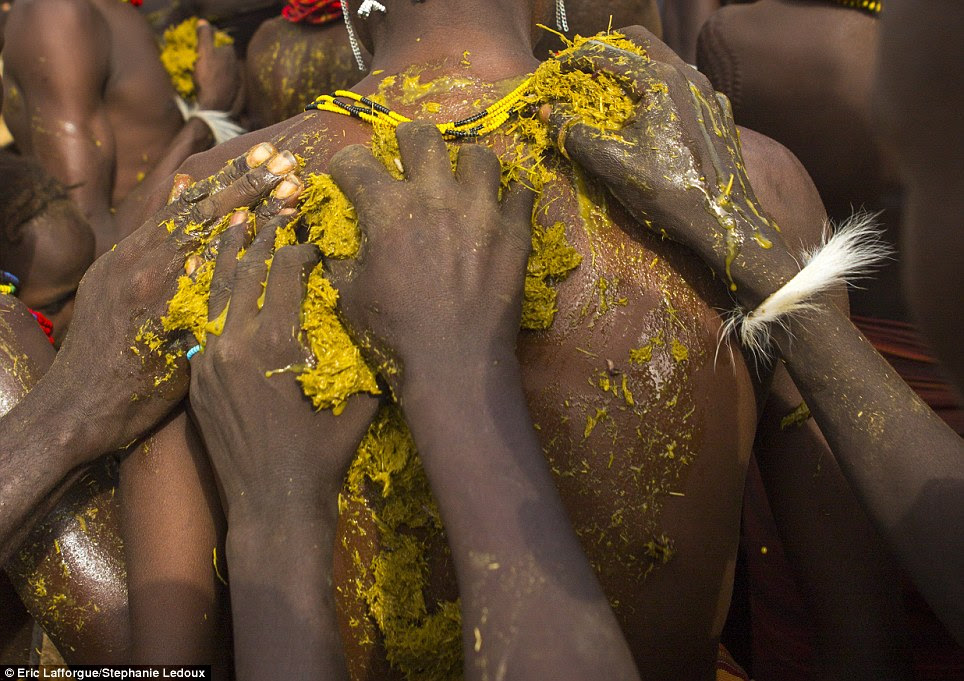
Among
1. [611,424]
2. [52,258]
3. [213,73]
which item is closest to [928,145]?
[611,424]

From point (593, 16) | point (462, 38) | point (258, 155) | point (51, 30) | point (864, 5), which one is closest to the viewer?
point (258, 155)

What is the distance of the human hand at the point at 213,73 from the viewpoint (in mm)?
4438

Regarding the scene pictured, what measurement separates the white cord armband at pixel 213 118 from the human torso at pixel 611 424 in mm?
3345

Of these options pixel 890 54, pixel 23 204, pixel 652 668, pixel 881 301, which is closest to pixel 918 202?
pixel 890 54

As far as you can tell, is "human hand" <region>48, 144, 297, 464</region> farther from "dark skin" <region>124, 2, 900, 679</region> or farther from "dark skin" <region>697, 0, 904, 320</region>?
"dark skin" <region>697, 0, 904, 320</region>

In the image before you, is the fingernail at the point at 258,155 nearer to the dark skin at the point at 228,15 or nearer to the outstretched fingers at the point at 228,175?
the outstretched fingers at the point at 228,175

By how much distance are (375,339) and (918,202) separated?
31.2 inches

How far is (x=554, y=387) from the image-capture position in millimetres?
1454

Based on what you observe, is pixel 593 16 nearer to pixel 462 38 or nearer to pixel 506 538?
pixel 462 38

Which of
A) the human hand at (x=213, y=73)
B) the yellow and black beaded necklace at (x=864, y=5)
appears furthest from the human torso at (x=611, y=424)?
the human hand at (x=213, y=73)

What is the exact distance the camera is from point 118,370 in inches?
59.8

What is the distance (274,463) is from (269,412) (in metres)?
0.08

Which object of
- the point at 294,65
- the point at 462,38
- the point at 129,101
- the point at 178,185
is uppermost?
the point at 462,38

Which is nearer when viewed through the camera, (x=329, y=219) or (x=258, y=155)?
(x=329, y=219)
